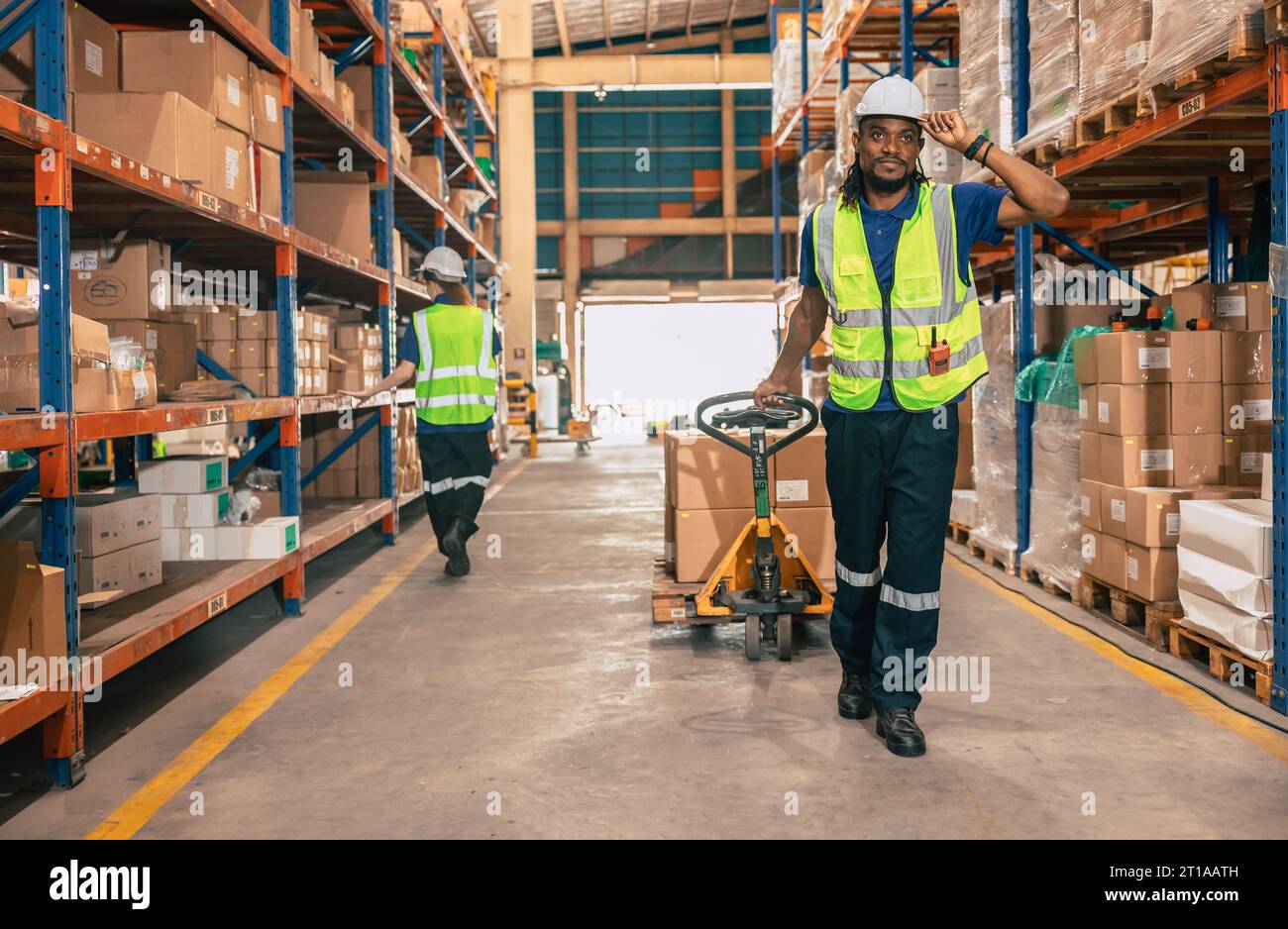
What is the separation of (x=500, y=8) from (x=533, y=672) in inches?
732

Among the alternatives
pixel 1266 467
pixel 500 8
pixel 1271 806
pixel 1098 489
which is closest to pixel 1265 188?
pixel 1098 489

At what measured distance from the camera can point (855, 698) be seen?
401 cm

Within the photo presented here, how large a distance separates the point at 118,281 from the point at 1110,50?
4653 mm

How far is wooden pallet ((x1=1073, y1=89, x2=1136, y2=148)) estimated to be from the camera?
16.1ft

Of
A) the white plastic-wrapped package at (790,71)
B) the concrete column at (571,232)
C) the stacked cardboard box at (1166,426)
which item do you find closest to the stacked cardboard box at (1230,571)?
the stacked cardboard box at (1166,426)

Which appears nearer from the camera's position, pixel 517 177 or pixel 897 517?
pixel 897 517

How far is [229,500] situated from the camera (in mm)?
5988

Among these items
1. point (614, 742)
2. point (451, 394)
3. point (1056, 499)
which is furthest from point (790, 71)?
point (614, 742)

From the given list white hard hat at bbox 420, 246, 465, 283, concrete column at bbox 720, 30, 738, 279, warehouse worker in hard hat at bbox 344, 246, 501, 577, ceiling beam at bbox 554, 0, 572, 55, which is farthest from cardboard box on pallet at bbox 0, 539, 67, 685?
concrete column at bbox 720, 30, 738, 279

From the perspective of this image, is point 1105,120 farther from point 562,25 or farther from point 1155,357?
point 562,25

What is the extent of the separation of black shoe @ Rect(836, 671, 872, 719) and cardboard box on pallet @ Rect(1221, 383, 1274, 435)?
8.01ft

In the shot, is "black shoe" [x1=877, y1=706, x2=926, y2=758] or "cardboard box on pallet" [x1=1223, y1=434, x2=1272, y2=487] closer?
"black shoe" [x1=877, y1=706, x2=926, y2=758]

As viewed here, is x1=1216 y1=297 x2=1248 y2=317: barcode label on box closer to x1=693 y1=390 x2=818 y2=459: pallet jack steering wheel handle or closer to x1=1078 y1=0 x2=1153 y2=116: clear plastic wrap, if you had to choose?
x1=1078 y1=0 x2=1153 y2=116: clear plastic wrap

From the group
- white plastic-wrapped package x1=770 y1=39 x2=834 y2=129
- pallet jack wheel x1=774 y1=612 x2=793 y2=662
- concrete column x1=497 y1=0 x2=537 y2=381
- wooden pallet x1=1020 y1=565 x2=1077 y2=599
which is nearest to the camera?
pallet jack wheel x1=774 y1=612 x2=793 y2=662
